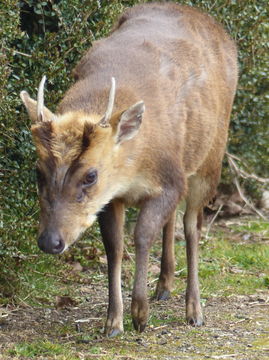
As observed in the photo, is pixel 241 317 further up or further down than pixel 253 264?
further up

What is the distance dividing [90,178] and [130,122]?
481mm

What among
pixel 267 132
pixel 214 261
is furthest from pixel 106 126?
pixel 267 132

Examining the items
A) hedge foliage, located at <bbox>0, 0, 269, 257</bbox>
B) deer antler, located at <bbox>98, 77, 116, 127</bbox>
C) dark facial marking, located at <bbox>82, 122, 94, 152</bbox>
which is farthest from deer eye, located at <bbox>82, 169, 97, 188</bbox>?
hedge foliage, located at <bbox>0, 0, 269, 257</bbox>

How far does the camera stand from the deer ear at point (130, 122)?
6.08 meters

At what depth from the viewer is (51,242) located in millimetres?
5637

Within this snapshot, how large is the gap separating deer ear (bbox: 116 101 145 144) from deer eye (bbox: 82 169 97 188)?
1.09 feet

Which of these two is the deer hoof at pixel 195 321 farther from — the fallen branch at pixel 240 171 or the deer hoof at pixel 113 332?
the fallen branch at pixel 240 171

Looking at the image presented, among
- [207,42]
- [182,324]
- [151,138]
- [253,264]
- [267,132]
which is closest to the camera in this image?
[151,138]

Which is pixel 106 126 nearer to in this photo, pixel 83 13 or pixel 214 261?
pixel 83 13

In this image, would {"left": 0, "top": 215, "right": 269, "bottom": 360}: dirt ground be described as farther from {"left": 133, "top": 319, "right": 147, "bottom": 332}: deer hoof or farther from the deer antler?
the deer antler

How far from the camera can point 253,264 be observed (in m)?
9.20

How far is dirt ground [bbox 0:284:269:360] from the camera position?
244 inches

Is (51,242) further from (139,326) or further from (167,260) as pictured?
(167,260)

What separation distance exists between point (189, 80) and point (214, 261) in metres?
2.69
